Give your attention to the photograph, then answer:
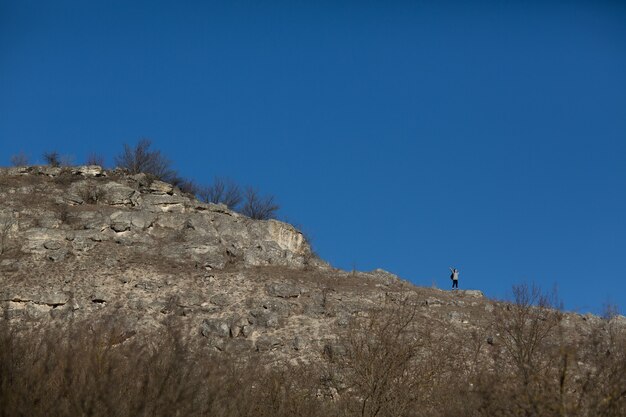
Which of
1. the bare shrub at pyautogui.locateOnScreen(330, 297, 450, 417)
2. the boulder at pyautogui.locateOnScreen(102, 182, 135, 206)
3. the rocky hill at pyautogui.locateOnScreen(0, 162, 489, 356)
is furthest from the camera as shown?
the boulder at pyautogui.locateOnScreen(102, 182, 135, 206)

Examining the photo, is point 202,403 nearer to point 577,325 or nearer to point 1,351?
point 1,351

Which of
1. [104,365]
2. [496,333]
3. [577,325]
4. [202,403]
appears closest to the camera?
[104,365]

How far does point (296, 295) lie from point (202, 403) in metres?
16.4

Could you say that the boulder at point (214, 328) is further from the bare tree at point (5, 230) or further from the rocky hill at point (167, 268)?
the bare tree at point (5, 230)

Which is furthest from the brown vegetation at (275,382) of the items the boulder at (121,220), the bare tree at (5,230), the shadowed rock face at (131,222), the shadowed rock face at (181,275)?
the bare tree at (5,230)

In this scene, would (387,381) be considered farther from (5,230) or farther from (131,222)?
(5,230)

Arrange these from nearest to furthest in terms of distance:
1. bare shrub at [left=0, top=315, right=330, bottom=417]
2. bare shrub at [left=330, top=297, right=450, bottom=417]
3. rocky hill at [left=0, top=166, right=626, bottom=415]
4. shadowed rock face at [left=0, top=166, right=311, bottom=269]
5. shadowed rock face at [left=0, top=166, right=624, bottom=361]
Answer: bare shrub at [left=0, top=315, right=330, bottom=417] → bare shrub at [left=330, top=297, right=450, bottom=417] → rocky hill at [left=0, top=166, right=626, bottom=415] → shadowed rock face at [left=0, top=166, right=624, bottom=361] → shadowed rock face at [left=0, top=166, right=311, bottom=269]

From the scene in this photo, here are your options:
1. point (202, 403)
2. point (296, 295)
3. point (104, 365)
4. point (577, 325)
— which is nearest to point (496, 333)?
point (577, 325)

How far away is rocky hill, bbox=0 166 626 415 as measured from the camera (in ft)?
88.5

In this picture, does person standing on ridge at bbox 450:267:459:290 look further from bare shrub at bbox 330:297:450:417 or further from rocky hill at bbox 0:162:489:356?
bare shrub at bbox 330:297:450:417

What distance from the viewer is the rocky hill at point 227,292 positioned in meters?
27.0

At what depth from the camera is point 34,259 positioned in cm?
3231

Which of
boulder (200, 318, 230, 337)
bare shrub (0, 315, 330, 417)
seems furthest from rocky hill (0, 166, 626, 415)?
bare shrub (0, 315, 330, 417)

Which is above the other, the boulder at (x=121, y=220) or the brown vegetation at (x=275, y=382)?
the boulder at (x=121, y=220)
